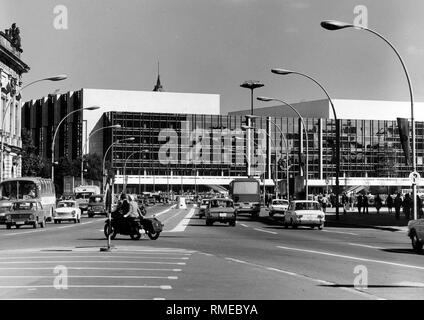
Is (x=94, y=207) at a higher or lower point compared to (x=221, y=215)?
lower

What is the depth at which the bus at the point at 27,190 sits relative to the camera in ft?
141

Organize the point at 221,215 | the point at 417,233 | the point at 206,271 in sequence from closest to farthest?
the point at 206,271, the point at 417,233, the point at 221,215

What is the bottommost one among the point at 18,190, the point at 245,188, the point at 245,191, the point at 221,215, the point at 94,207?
the point at 94,207

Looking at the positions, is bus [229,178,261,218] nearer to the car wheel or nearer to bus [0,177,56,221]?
bus [0,177,56,221]

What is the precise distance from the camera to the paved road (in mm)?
11625

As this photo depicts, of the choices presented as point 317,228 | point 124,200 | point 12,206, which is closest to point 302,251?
point 124,200

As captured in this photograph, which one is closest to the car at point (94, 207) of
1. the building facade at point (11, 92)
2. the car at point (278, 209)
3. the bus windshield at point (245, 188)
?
the bus windshield at point (245, 188)

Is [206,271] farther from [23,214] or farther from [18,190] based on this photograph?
[18,190]

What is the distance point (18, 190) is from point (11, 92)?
1363 inches

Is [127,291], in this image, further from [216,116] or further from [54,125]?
[54,125]

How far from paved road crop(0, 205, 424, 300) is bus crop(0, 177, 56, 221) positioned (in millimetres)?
19330

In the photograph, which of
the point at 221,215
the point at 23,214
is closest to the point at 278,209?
the point at 221,215

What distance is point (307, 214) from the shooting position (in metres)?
37.2

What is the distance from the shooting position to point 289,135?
158 meters
